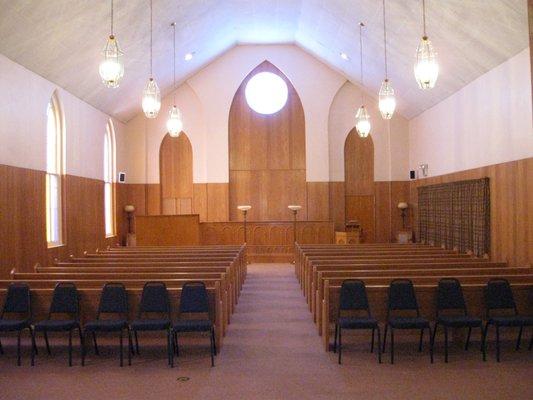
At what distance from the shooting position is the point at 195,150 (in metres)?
17.8

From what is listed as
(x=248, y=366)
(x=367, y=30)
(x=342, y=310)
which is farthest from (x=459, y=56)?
(x=248, y=366)

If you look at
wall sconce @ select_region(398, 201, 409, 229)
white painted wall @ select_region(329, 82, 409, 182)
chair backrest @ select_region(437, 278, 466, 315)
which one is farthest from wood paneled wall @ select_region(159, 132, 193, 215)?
chair backrest @ select_region(437, 278, 466, 315)

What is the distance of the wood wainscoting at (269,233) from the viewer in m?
16.0

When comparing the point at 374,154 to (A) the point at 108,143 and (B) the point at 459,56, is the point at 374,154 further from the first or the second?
(A) the point at 108,143

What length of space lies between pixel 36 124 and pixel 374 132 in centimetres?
1059

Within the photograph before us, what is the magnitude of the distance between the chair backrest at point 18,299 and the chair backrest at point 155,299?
1.40 m

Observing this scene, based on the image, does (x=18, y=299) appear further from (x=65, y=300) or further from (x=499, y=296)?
(x=499, y=296)

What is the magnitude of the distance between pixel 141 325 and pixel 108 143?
36.6 ft

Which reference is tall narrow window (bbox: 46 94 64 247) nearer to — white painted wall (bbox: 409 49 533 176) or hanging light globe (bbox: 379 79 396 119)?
hanging light globe (bbox: 379 79 396 119)

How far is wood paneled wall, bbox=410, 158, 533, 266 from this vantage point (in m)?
9.27

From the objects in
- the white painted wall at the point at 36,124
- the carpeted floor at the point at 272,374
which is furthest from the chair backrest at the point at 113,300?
the white painted wall at the point at 36,124

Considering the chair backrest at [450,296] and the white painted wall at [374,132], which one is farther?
the white painted wall at [374,132]

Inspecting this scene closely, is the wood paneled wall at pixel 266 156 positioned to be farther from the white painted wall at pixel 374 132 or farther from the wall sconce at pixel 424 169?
the wall sconce at pixel 424 169

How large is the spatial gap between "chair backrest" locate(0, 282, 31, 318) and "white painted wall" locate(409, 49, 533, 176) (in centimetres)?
807
